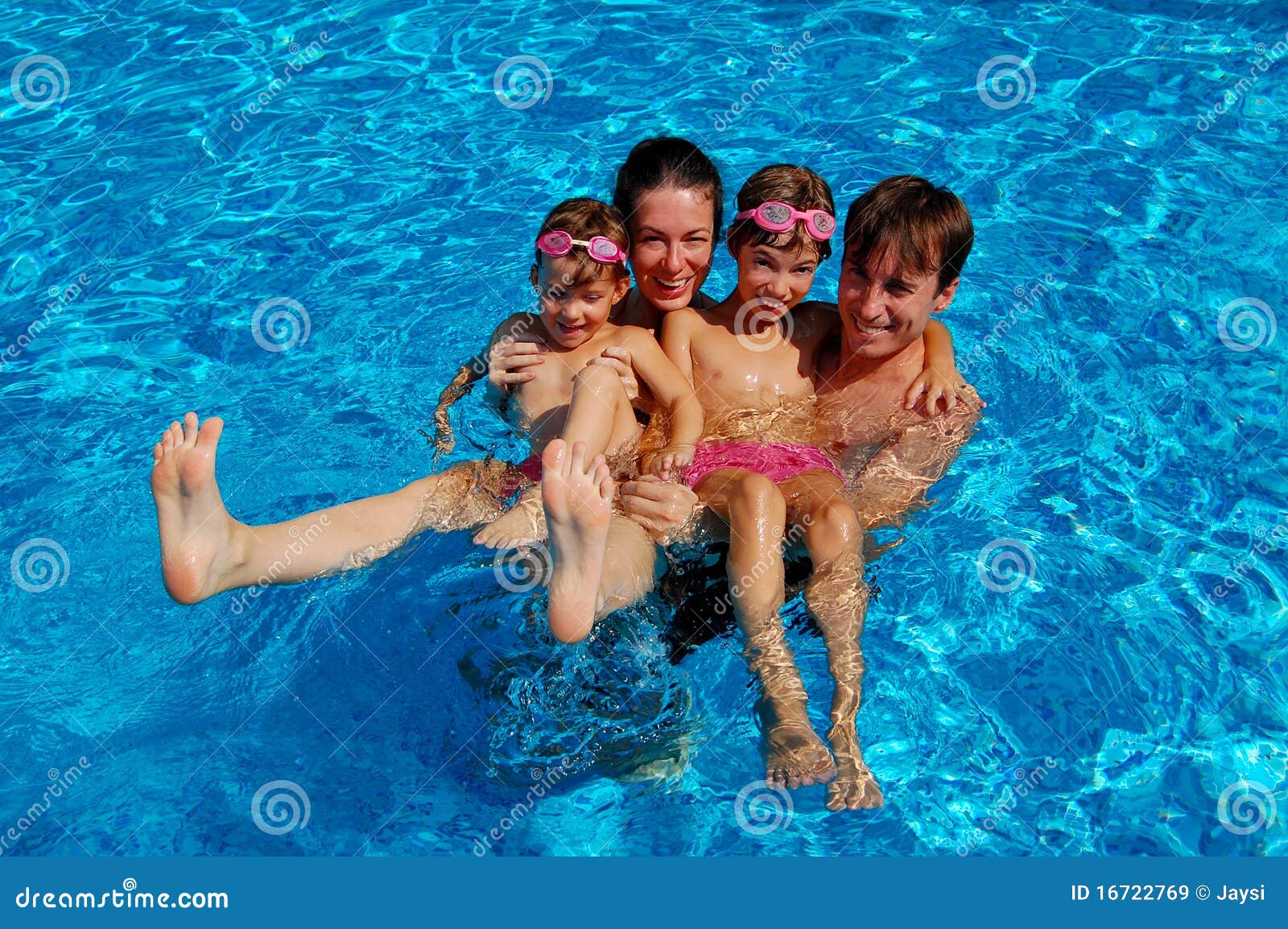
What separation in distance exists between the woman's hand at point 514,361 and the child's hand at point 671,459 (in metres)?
0.59

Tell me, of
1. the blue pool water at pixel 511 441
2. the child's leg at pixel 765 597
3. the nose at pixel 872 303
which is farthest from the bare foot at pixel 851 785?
the nose at pixel 872 303

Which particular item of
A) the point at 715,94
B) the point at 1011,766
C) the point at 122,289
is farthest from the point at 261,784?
the point at 715,94

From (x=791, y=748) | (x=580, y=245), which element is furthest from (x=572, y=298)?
(x=791, y=748)

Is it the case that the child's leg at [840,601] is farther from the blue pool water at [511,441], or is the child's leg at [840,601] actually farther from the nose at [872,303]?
the nose at [872,303]

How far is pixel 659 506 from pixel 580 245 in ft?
3.23

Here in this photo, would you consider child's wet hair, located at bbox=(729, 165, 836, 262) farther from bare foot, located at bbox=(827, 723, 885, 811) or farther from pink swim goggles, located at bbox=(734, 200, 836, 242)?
bare foot, located at bbox=(827, 723, 885, 811)

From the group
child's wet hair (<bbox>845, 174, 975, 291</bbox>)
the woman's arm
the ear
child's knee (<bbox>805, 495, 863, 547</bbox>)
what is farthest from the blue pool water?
child's wet hair (<bbox>845, 174, 975, 291</bbox>)

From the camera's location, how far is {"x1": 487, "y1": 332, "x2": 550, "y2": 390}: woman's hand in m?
4.45

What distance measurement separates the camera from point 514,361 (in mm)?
4445

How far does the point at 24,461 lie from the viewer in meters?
5.05

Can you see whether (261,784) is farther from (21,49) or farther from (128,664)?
(21,49)

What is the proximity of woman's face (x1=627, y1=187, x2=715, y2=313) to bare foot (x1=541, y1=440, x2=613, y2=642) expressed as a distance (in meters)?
1.26

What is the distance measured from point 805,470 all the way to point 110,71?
17.6 feet

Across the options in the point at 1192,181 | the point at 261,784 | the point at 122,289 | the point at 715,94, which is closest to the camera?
the point at 261,784
